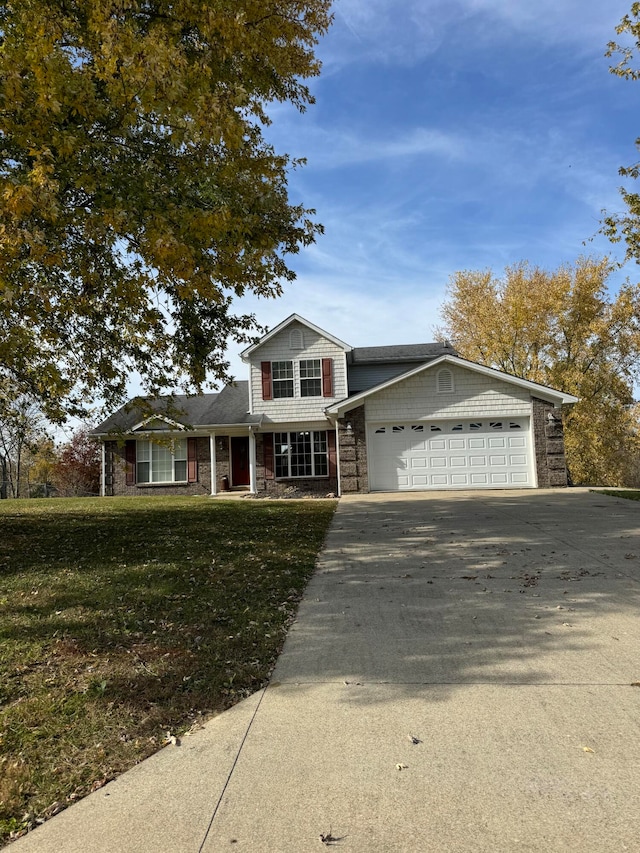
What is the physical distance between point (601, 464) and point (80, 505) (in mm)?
24591

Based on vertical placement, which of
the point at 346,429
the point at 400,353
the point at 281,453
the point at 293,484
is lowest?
the point at 293,484

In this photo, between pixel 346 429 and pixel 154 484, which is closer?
pixel 346 429

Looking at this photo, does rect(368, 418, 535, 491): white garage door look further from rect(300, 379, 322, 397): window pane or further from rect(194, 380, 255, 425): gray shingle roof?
rect(194, 380, 255, 425): gray shingle roof

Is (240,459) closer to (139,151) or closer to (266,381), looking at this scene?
(266,381)

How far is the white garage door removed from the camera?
18203 millimetres

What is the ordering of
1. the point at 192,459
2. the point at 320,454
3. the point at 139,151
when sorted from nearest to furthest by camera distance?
the point at 139,151 → the point at 320,454 → the point at 192,459

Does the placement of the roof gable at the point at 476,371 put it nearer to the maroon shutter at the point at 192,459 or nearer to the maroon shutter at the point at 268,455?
the maroon shutter at the point at 268,455

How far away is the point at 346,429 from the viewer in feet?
60.0

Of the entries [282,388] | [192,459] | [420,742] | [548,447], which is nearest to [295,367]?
[282,388]

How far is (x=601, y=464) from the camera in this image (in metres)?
28.6

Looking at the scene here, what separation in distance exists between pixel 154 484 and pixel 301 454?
5.80 meters

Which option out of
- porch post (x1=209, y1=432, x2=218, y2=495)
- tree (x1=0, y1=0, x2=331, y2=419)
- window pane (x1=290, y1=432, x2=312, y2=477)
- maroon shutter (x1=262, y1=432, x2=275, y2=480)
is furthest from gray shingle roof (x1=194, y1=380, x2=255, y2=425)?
tree (x1=0, y1=0, x2=331, y2=419)

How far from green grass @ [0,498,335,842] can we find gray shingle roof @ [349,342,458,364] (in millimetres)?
14232

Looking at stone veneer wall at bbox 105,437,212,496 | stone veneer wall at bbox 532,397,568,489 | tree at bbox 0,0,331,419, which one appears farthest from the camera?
stone veneer wall at bbox 105,437,212,496
